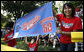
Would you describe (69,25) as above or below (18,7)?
below

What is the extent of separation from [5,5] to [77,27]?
794cm

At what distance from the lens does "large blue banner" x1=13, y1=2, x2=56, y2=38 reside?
2.48 m

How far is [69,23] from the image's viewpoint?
2451 millimetres

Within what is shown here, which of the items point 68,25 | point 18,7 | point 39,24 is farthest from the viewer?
point 18,7

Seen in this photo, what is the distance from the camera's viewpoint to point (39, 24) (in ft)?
8.45

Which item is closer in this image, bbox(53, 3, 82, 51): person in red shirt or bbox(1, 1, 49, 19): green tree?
bbox(53, 3, 82, 51): person in red shirt

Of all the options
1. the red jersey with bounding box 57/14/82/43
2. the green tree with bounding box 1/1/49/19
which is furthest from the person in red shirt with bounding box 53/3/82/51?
the green tree with bounding box 1/1/49/19

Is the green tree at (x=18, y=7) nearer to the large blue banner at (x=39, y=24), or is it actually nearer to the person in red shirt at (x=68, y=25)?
the large blue banner at (x=39, y=24)

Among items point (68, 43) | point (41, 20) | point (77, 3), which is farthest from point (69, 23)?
point (77, 3)

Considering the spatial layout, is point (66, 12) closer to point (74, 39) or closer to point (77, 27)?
point (77, 27)

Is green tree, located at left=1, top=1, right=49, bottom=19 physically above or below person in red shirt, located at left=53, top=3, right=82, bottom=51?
above

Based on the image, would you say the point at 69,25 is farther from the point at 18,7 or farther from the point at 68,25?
the point at 18,7

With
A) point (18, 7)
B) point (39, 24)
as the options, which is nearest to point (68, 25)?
point (39, 24)

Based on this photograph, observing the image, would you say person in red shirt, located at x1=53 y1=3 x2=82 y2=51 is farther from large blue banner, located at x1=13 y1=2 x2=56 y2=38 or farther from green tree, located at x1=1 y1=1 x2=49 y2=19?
green tree, located at x1=1 y1=1 x2=49 y2=19
